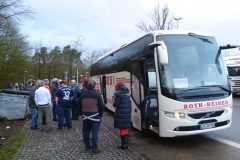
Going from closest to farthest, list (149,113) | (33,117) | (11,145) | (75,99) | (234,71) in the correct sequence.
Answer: (11,145)
(149,113)
(33,117)
(75,99)
(234,71)

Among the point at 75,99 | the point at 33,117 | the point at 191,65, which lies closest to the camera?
the point at 191,65

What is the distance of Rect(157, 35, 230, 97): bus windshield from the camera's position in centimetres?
606

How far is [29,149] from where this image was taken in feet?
20.3

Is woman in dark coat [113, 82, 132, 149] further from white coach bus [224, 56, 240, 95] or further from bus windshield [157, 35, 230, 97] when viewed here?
white coach bus [224, 56, 240, 95]

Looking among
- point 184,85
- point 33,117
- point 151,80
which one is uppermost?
point 151,80

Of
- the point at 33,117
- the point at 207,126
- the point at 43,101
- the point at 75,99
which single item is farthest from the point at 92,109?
the point at 75,99

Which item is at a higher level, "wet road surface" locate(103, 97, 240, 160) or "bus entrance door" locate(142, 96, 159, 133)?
"bus entrance door" locate(142, 96, 159, 133)

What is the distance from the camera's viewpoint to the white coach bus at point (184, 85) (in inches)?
231

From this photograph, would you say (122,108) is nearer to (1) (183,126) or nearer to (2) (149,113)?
(2) (149,113)

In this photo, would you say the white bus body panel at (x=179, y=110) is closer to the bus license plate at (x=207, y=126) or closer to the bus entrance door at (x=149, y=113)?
the bus license plate at (x=207, y=126)

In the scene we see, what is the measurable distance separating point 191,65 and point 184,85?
65cm

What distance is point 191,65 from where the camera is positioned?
626cm

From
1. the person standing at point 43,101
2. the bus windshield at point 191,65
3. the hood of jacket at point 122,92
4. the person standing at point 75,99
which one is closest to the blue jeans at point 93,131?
the hood of jacket at point 122,92

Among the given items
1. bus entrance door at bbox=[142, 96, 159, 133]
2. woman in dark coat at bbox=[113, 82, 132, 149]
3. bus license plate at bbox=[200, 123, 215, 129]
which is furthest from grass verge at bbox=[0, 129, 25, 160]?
bus license plate at bbox=[200, 123, 215, 129]
